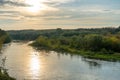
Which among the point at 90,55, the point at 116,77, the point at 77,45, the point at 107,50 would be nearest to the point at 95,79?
the point at 116,77

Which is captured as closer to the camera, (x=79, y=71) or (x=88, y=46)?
(x=79, y=71)

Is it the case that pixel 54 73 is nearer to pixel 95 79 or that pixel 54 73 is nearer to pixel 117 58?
pixel 95 79

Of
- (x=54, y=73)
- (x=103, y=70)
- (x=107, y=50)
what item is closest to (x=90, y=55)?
(x=107, y=50)

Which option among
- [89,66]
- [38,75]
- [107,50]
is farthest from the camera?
[107,50]

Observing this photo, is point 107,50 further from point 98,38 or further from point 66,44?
point 66,44

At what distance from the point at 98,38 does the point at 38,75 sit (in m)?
35.1

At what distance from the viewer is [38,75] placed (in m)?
36.9

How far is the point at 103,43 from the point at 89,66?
23.7 metres

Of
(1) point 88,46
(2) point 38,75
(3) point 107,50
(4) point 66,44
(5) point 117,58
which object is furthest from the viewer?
(4) point 66,44

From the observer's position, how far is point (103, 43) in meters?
69.1

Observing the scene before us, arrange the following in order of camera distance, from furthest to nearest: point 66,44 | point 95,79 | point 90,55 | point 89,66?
point 66,44 < point 90,55 < point 89,66 < point 95,79

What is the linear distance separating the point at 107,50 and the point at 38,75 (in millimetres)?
33480

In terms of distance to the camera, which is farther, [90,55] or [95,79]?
[90,55]

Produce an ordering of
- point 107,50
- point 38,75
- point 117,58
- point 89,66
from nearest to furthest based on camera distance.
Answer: point 38,75 < point 89,66 < point 117,58 < point 107,50
